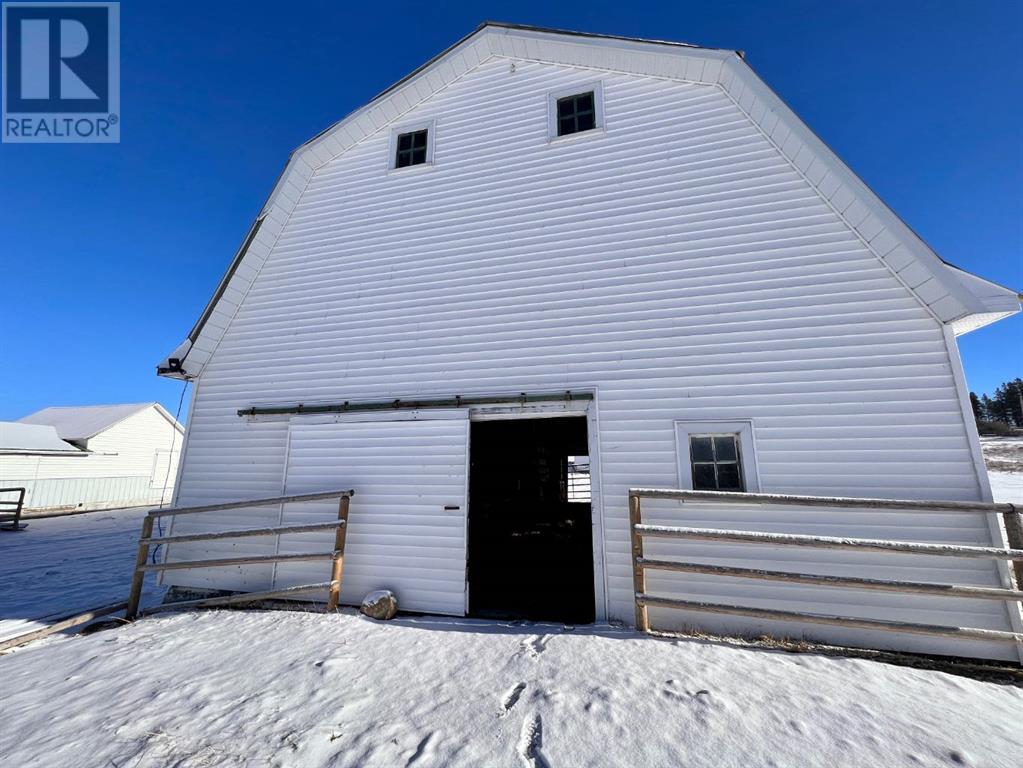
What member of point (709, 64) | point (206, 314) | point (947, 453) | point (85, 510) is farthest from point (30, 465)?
point (947, 453)

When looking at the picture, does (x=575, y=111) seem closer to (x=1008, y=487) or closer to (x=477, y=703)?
(x=477, y=703)

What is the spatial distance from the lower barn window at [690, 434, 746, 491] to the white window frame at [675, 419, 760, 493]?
0.18ft

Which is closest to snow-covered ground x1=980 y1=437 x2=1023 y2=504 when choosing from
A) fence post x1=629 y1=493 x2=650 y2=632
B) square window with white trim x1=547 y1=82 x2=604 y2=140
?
fence post x1=629 y1=493 x2=650 y2=632

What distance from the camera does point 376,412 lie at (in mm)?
6270

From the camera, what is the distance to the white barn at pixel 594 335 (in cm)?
469

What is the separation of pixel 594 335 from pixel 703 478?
7.54 ft

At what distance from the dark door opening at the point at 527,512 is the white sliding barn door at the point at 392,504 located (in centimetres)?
207

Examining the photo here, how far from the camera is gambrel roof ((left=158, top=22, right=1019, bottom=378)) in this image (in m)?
4.73

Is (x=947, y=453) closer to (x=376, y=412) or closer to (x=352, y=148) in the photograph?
(x=376, y=412)

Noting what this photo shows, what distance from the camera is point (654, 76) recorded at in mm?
6367

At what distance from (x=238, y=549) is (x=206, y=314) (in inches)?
158

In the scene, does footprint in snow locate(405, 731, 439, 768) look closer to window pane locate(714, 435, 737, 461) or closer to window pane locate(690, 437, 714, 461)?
window pane locate(690, 437, 714, 461)

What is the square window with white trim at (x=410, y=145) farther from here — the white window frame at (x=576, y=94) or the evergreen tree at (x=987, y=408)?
the evergreen tree at (x=987, y=408)

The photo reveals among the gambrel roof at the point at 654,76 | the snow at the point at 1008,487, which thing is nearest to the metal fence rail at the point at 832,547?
the gambrel roof at the point at 654,76
